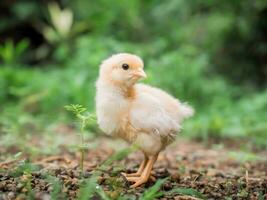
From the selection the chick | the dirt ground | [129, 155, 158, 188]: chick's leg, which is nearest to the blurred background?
the dirt ground

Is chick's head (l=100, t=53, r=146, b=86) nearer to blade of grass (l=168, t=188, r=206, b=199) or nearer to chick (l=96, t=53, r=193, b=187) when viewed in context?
chick (l=96, t=53, r=193, b=187)

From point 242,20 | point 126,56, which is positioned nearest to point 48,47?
point 242,20

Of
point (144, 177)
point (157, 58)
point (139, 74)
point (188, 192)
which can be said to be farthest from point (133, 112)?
point (157, 58)

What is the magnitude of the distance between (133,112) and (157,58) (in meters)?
5.18

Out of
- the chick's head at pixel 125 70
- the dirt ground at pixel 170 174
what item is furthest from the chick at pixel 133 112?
the dirt ground at pixel 170 174

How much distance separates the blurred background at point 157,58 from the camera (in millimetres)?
7508

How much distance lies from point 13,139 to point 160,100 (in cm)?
207

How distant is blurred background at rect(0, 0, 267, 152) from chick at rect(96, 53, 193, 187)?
1779 mm

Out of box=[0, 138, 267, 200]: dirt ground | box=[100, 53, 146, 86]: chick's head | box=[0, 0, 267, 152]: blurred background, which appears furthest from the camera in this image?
box=[0, 0, 267, 152]: blurred background

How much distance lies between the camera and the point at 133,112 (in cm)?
419

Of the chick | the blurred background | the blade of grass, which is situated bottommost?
the blade of grass

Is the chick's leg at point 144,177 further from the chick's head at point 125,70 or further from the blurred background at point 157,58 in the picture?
the blurred background at point 157,58

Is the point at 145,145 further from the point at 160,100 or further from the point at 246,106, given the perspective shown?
the point at 246,106

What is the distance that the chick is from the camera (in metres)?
4.18
